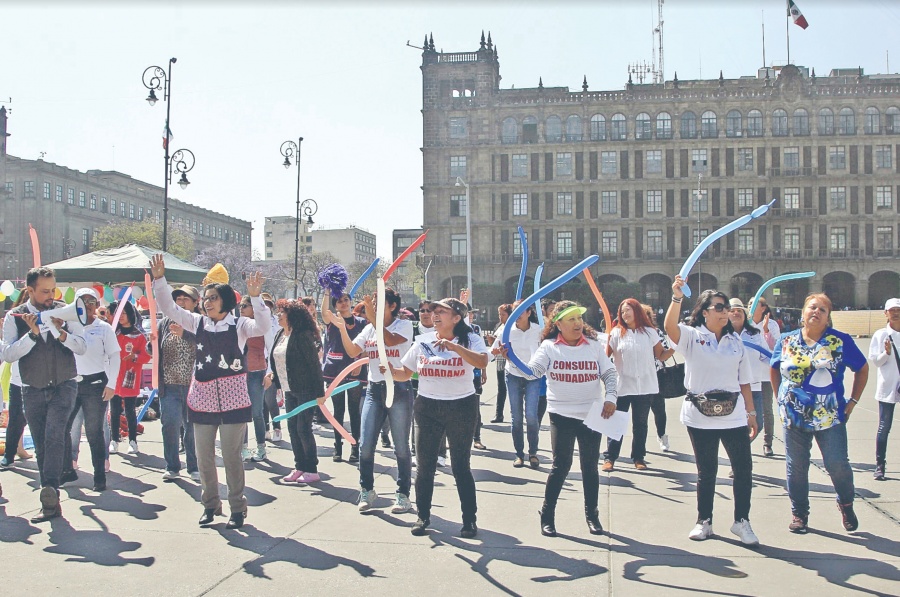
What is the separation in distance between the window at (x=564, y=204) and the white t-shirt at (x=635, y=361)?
60411 millimetres

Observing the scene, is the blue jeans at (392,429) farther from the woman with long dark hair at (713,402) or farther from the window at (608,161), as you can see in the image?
the window at (608,161)

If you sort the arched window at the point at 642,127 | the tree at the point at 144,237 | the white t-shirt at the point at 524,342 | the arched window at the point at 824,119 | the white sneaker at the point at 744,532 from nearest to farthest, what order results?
1. the white sneaker at the point at 744,532
2. the white t-shirt at the point at 524,342
3. the tree at the point at 144,237
4. the arched window at the point at 824,119
5. the arched window at the point at 642,127

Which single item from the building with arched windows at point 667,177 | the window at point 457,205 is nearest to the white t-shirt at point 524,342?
the building with arched windows at point 667,177

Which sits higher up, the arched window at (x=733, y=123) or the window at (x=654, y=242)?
the arched window at (x=733, y=123)

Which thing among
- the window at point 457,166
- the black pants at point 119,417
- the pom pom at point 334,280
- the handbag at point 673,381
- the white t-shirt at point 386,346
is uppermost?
the window at point 457,166

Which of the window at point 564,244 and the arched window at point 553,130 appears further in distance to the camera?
the window at point 564,244

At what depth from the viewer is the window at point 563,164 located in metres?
68.2

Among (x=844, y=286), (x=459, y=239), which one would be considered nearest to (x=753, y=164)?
(x=844, y=286)

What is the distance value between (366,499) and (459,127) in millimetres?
63108

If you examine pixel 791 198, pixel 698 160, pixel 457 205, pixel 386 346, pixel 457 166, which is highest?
pixel 698 160

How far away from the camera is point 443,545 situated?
240 inches

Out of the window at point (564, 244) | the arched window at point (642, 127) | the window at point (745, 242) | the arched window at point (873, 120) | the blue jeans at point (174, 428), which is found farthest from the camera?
the window at point (564, 244)

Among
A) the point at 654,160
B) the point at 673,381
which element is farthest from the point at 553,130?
the point at 673,381

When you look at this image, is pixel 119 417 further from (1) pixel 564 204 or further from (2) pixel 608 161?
(2) pixel 608 161
